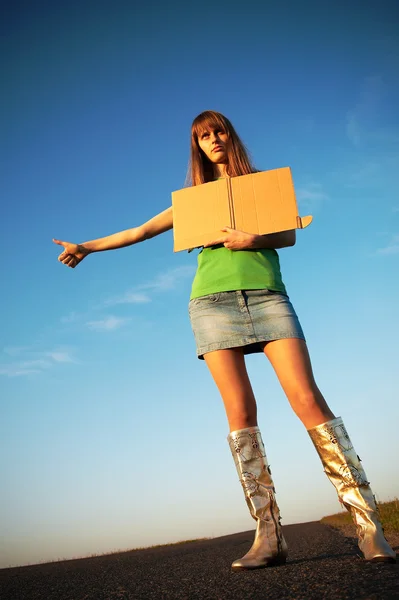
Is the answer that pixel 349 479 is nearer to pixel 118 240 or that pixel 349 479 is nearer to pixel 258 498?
pixel 258 498

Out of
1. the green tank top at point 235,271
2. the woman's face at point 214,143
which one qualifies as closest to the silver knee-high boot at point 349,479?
the green tank top at point 235,271

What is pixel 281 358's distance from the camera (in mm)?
2479

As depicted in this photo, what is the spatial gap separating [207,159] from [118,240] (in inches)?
30.0

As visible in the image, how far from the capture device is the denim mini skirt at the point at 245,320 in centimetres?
252

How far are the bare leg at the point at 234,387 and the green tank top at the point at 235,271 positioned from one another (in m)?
0.35

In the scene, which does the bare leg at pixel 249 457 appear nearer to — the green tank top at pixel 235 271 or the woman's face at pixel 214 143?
the green tank top at pixel 235 271

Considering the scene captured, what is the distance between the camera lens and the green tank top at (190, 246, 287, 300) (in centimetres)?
262

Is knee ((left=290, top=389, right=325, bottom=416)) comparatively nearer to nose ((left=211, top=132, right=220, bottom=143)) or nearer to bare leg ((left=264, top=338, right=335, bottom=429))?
bare leg ((left=264, top=338, right=335, bottom=429))

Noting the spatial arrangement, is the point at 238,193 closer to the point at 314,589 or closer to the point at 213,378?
the point at 213,378

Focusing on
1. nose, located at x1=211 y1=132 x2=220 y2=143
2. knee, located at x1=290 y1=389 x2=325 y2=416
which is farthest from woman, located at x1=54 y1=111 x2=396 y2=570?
nose, located at x1=211 y1=132 x2=220 y2=143

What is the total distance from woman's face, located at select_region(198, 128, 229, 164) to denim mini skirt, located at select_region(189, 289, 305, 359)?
92cm

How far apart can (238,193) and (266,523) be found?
174cm

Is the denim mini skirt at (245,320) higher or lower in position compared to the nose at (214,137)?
lower

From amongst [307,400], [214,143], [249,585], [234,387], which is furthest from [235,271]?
[249,585]
